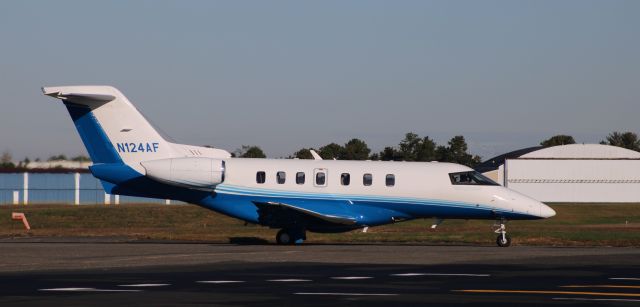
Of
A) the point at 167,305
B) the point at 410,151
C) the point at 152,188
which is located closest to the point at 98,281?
the point at 167,305

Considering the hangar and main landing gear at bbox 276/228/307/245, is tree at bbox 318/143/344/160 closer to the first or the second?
the hangar

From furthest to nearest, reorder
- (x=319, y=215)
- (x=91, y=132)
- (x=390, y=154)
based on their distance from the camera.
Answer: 1. (x=390, y=154)
2. (x=91, y=132)
3. (x=319, y=215)

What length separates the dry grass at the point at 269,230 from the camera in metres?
38.0

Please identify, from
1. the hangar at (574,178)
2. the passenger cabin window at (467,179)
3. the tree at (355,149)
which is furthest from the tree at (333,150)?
the passenger cabin window at (467,179)

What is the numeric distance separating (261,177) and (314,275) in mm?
13272

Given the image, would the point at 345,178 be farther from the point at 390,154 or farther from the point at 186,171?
the point at 390,154

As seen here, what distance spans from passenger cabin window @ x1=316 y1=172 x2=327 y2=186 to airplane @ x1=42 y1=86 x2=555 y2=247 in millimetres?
31

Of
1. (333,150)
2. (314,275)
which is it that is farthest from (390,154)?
(314,275)

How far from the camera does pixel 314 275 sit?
72.5ft

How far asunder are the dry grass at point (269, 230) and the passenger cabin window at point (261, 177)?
3.25 m

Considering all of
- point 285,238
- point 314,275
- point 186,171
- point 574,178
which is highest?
point 574,178

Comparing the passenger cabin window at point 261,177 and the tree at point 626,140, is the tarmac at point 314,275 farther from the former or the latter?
the tree at point 626,140

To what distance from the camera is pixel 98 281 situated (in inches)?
811

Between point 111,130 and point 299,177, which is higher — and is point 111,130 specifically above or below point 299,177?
above
